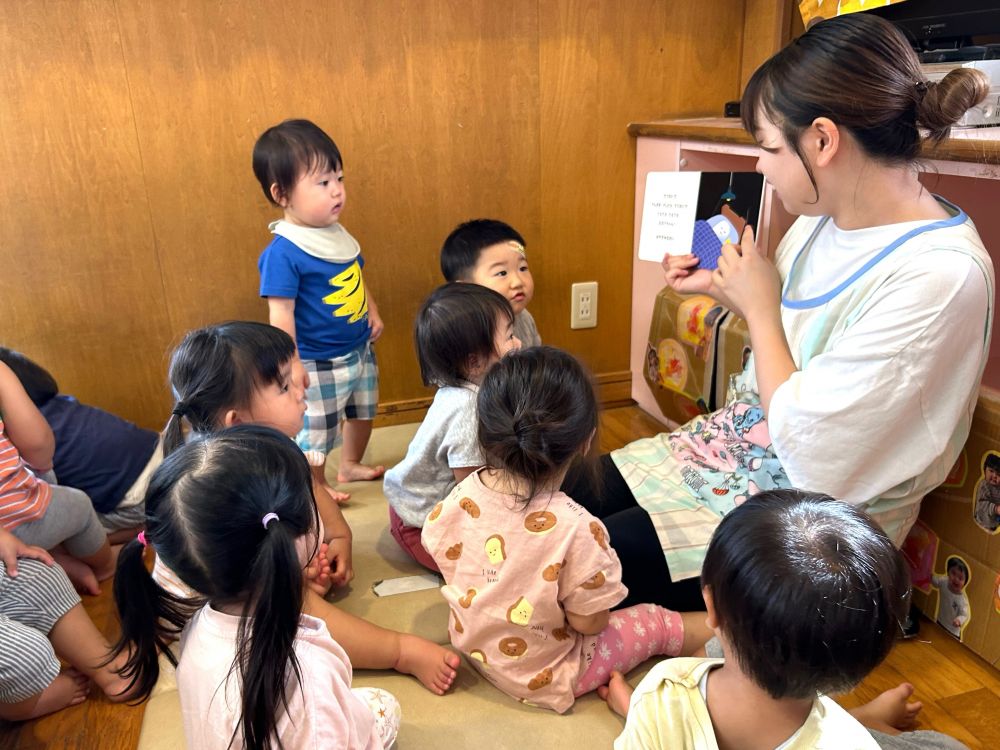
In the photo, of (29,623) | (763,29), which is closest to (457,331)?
(29,623)

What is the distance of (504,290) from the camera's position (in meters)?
1.69

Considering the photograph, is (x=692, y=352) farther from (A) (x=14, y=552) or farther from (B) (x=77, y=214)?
(B) (x=77, y=214)

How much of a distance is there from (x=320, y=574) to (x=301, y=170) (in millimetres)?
849

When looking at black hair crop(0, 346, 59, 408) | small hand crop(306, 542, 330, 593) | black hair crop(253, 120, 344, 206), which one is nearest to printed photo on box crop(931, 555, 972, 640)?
small hand crop(306, 542, 330, 593)

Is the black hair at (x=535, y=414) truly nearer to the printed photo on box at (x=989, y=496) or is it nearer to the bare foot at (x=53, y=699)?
the printed photo on box at (x=989, y=496)

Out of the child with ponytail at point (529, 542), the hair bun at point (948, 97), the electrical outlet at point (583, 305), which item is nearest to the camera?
the hair bun at point (948, 97)

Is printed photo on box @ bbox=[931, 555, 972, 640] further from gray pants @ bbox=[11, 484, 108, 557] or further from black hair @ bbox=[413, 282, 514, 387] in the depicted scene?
gray pants @ bbox=[11, 484, 108, 557]

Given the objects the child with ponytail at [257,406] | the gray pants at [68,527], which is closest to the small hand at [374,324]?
the child with ponytail at [257,406]

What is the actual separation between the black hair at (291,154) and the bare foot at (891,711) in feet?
4.65

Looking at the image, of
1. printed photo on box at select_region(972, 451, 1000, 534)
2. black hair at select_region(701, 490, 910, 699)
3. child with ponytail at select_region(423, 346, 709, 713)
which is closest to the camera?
black hair at select_region(701, 490, 910, 699)

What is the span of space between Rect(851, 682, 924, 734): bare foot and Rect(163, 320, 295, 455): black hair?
1.04 m

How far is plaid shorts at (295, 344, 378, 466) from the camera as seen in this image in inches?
69.5

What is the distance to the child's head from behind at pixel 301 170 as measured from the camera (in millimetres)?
1640

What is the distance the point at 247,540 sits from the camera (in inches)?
29.8
